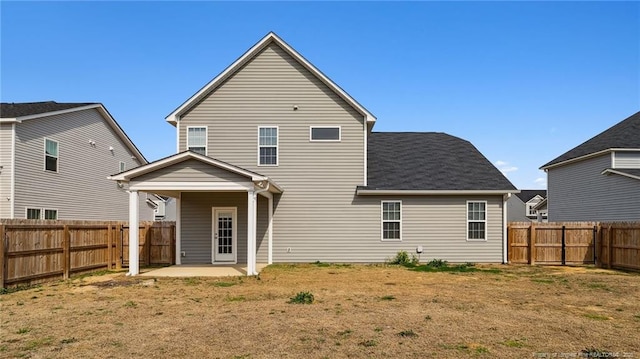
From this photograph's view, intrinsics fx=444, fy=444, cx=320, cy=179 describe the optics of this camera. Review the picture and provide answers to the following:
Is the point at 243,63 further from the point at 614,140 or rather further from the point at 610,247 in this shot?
the point at 614,140

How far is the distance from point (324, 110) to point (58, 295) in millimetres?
11040

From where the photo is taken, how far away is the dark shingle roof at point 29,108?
58.4 feet

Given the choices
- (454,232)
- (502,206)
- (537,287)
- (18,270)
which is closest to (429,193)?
(454,232)

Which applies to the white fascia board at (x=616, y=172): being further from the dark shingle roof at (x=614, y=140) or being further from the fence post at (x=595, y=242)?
the fence post at (x=595, y=242)

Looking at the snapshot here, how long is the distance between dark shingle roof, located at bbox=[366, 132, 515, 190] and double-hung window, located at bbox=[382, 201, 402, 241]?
2.49ft

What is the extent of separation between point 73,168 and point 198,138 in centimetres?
765

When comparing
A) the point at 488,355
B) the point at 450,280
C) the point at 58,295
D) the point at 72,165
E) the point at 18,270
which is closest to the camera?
the point at 488,355

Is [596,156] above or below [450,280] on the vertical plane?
above

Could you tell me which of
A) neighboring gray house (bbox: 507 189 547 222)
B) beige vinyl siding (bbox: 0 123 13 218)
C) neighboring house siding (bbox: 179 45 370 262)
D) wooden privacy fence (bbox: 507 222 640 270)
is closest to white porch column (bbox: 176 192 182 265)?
neighboring house siding (bbox: 179 45 370 262)

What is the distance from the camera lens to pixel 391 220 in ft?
57.6

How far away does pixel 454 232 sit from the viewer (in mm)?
17547

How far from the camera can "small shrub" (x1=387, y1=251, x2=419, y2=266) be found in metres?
17.2

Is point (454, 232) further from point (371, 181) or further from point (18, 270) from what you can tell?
point (18, 270)

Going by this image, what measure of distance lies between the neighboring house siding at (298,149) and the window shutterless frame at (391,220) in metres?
0.24
